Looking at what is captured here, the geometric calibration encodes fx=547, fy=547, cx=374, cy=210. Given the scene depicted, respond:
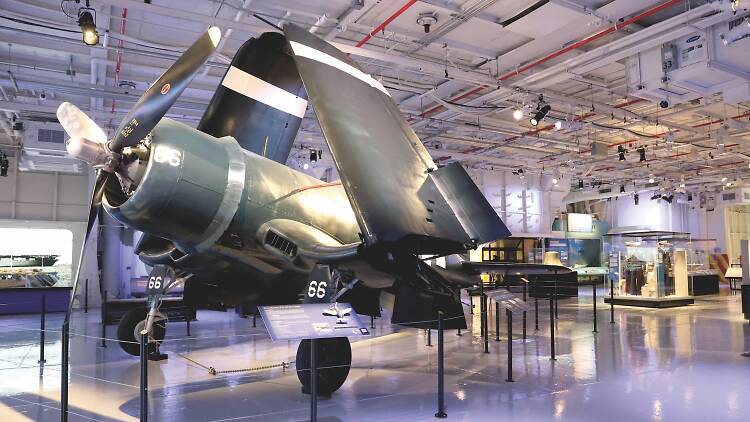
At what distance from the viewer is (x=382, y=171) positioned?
5051mm

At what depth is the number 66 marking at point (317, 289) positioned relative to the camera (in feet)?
15.9

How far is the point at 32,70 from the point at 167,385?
25.6 ft

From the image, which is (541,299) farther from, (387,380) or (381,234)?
(381,234)

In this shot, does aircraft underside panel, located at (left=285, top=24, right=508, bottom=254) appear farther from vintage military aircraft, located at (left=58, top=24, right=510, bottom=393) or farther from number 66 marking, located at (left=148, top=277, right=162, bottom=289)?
number 66 marking, located at (left=148, top=277, right=162, bottom=289)

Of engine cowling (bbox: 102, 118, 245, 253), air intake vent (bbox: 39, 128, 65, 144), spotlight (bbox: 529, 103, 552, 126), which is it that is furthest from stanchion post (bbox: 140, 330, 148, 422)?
air intake vent (bbox: 39, 128, 65, 144)

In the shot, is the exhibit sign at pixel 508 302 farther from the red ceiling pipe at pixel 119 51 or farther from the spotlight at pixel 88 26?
the red ceiling pipe at pixel 119 51

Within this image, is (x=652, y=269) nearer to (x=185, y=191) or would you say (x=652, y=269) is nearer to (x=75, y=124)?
(x=185, y=191)

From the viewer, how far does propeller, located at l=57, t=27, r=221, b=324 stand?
14.4 feet

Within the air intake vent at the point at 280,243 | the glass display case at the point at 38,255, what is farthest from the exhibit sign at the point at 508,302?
the glass display case at the point at 38,255

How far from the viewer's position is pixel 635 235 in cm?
1636

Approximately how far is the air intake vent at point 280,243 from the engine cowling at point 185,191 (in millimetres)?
408

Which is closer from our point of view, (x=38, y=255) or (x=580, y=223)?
(x=38, y=255)

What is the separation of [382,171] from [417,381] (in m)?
2.48

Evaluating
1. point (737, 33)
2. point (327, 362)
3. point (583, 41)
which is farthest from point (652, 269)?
point (327, 362)
